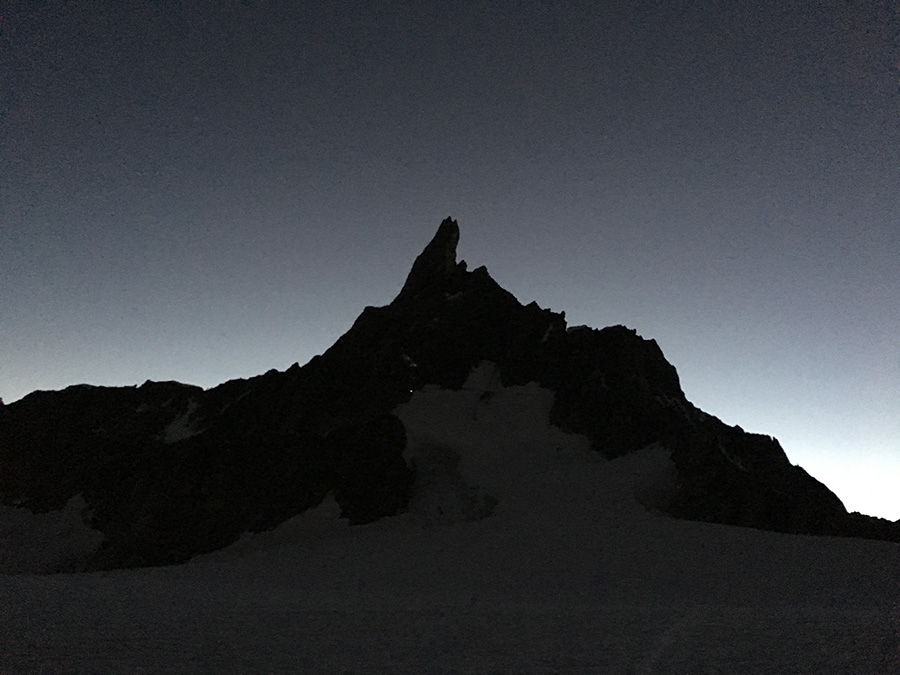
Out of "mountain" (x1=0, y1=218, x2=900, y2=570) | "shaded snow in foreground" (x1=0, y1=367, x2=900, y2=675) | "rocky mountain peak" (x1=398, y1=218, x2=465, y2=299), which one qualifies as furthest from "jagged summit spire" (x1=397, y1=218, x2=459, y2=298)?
"shaded snow in foreground" (x1=0, y1=367, x2=900, y2=675)

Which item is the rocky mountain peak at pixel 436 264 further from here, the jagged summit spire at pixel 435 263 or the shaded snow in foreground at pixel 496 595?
the shaded snow in foreground at pixel 496 595

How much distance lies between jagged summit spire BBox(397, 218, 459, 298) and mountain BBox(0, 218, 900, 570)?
0.85m

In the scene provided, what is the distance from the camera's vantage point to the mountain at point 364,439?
2722 centimetres

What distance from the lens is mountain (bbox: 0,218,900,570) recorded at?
27.2 m

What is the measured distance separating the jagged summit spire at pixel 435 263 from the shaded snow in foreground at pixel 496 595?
22675 mm

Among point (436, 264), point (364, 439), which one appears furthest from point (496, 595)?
point (436, 264)

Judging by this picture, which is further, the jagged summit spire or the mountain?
the jagged summit spire

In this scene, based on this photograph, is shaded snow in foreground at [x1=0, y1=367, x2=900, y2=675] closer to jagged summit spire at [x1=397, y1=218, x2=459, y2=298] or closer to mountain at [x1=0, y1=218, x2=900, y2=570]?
mountain at [x1=0, y1=218, x2=900, y2=570]

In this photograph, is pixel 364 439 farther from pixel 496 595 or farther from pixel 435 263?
pixel 435 263

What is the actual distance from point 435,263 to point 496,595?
1603 inches

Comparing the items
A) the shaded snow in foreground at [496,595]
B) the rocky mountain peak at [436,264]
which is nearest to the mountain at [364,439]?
the rocky mountain peak at [436,264]

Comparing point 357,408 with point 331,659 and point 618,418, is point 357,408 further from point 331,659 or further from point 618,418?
point 331,659

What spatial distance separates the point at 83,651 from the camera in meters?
9.12

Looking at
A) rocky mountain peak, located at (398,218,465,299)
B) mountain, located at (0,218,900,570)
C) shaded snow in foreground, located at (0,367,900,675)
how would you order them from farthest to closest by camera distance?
rocky mountain peak, located at (398,218,465,299) → mountain, located at (0,218,900,570) → shaded snow in foreground, located at (0,367,900,675)
